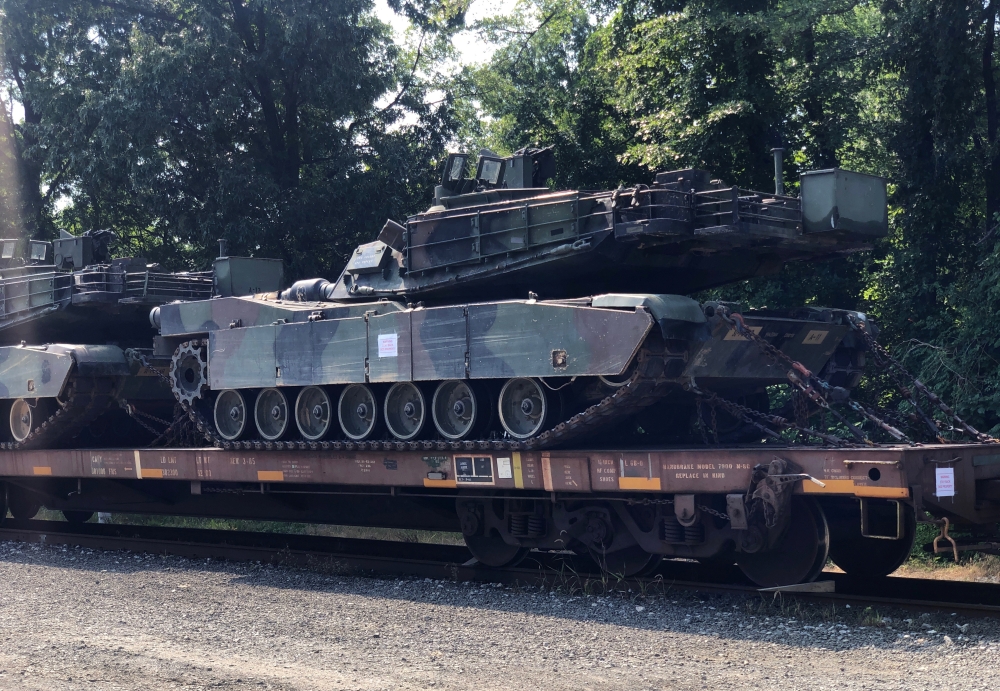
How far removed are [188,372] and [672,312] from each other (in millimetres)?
7095

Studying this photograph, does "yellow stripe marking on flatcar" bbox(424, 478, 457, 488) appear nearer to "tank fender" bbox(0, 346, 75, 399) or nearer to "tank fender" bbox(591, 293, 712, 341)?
"tank fender" bbox(591, 293, 712, 341)


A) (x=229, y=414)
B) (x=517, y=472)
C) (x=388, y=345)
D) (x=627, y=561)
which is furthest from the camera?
(x=229, y=414)

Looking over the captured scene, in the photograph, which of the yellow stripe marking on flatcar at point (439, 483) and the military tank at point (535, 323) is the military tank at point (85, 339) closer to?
the military tank at point (535, 323)

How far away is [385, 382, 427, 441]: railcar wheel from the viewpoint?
1194 centimetres

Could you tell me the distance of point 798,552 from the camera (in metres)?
10.2

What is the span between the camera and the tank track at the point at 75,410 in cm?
1549

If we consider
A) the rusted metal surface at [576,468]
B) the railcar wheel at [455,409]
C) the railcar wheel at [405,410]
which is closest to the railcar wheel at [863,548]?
the rusted metal surface at [576,468]

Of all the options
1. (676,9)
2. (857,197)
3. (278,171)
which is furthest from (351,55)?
(857,197)

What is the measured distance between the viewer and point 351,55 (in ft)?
76.6

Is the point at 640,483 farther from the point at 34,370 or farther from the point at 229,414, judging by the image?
the point at 34,370

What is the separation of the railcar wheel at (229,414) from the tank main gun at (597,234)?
6.06 feet

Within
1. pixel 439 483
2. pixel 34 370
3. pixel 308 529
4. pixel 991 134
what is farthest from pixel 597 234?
pixel 308 529

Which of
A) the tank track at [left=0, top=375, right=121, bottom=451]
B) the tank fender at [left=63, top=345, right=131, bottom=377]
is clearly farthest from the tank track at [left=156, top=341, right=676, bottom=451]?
the tank track at [left=0, top=375, right=121, bottom=451]

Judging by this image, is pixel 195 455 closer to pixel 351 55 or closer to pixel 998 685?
pixel 998 685
